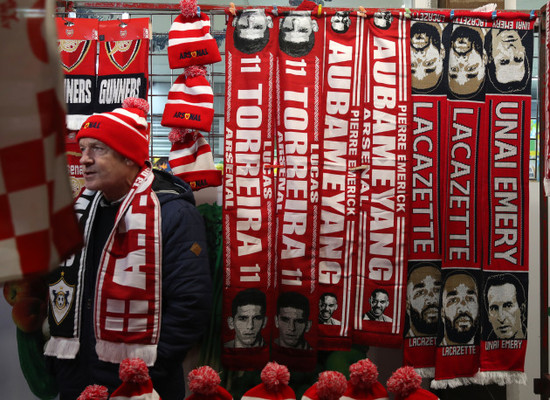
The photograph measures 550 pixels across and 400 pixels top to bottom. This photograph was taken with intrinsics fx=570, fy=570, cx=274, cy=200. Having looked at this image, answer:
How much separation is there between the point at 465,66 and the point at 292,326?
4.22 feet

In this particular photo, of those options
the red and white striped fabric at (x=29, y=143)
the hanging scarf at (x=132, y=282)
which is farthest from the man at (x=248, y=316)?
the red and white striped fabric at (x=29, y=143)

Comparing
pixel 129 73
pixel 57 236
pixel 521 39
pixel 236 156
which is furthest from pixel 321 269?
pixel 57 236

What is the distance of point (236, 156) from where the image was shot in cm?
231

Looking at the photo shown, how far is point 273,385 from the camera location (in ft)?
5.80

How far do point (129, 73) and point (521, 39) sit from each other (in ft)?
5.34

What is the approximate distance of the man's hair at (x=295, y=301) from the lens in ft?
7.50

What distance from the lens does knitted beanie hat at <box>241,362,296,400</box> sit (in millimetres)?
1763

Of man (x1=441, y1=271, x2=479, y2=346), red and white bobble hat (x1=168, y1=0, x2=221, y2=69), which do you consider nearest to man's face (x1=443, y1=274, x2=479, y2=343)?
man (x1=441, y1=271, x2=479, y2=346)

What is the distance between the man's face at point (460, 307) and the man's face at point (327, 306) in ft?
1.50

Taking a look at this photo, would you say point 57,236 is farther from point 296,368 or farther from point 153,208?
point 296,368

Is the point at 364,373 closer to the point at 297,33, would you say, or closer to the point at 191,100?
the point at 191,100

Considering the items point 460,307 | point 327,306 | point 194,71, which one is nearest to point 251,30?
point 194,71

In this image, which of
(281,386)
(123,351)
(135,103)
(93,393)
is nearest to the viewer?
(93,393)

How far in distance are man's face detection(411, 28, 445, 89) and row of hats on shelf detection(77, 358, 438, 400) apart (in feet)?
3.92
